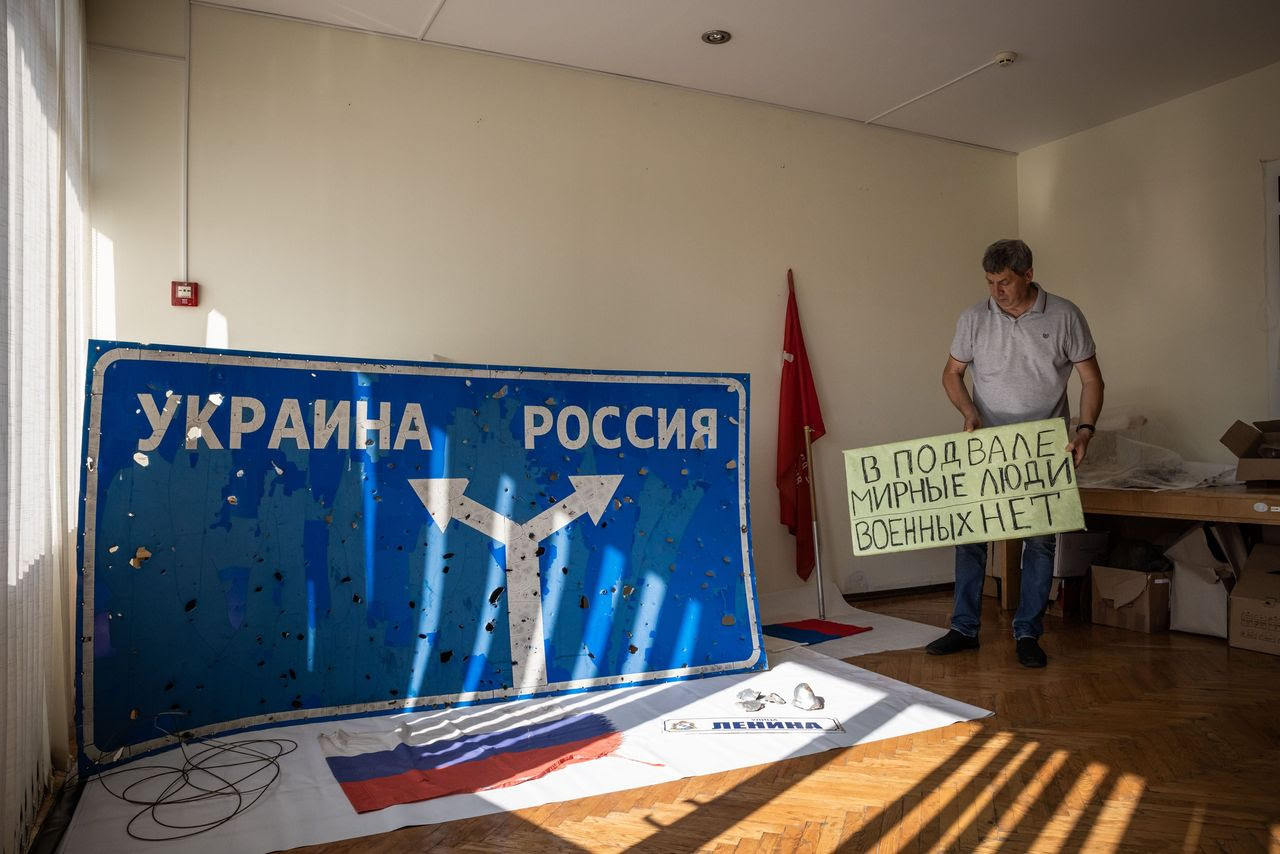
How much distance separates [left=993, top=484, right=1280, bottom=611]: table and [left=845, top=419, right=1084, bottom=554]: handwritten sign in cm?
92

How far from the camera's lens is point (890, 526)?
10.7 feet

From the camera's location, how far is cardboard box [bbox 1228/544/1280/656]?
3.56 metres

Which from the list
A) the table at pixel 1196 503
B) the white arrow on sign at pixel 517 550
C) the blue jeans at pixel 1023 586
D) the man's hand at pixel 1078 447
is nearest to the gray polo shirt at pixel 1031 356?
the man's hand at pixel 1078 447

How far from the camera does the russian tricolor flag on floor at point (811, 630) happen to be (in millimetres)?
3908

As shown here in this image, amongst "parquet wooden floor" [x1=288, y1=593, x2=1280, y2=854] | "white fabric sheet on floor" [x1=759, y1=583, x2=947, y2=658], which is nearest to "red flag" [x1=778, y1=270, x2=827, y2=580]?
"white fabric sheet on floor" [x1=759, y1=583, x2=947, y2=658]

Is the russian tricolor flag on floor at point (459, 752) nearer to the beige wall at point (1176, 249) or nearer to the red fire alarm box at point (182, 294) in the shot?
the red fire alarm box at point (182, 294)

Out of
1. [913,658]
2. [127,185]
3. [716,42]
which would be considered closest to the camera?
[127,185]

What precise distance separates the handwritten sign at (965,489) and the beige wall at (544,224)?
1219 millimetres

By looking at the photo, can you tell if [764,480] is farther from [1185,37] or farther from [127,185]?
[127,185]

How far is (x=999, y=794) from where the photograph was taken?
2.16 m

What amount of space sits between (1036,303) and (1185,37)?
1.63 meters

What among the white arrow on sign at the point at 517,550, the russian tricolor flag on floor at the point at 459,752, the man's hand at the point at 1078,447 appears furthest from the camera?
the man's hand at the point at 1078,447

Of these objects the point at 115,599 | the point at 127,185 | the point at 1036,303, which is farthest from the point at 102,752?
the point at 1036,303

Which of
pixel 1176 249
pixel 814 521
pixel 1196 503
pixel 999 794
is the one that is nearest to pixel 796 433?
pixel 814 521
